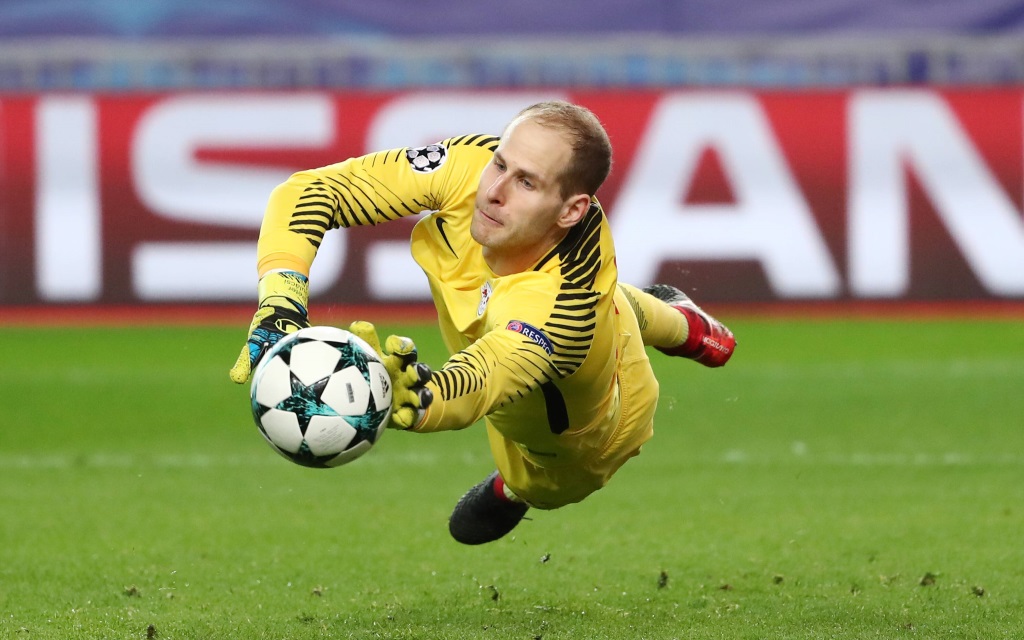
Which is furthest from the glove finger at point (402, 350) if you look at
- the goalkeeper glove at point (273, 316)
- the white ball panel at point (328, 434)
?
the goalkeeper glove at point (273, 316)

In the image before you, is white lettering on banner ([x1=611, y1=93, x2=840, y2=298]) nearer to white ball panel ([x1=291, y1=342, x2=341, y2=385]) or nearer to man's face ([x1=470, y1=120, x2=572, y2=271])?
man's face ([x1=470, y1=120, x2=572, y2=271])

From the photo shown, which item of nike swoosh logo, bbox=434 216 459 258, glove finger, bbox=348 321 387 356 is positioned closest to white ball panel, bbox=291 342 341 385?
glove finger, bbox=348 321 387 356

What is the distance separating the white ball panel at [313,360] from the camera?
4.77 m

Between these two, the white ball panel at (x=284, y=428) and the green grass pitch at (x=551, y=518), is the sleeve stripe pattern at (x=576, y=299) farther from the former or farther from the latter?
the green grass pitch at (x=551, y=518)

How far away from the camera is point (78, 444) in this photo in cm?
1068

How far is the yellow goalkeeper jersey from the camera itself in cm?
503

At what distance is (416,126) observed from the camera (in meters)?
14.7

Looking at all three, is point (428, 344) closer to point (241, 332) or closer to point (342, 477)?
point (241, 332)

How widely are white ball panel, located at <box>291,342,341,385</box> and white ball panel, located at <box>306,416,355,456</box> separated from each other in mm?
128

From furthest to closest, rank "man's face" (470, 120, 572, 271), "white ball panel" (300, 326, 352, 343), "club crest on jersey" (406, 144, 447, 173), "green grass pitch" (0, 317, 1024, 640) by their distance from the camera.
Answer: "green grass pitch" (0, 317, 1024, 640), "club crest on jersey" (406, 144, 447, 173), "man's face" (470, 120, 572, 271), "white ball panel" (300, 326, 352, 343)

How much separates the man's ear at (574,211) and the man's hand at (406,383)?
84 cm

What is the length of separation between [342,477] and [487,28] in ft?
24.0

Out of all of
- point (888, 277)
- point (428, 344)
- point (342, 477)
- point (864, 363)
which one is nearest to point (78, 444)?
point (342, 477)

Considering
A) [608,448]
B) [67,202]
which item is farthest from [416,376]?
[67,202]
